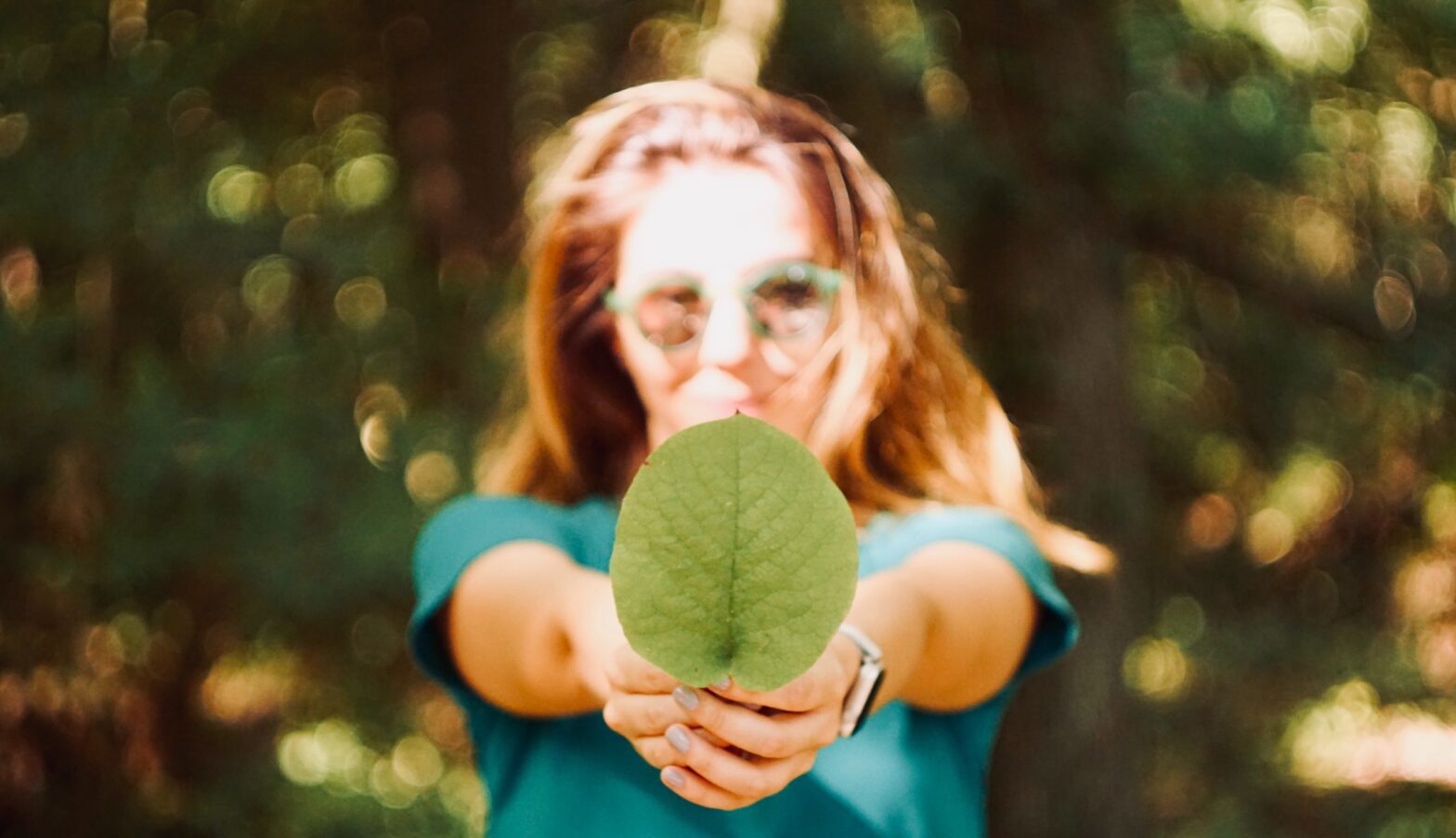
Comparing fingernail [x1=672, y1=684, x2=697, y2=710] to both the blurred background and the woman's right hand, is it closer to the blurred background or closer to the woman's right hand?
the woman's right hand

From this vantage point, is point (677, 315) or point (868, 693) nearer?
point (868, 693)

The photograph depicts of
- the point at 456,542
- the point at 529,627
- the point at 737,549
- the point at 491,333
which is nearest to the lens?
the point at 737,549

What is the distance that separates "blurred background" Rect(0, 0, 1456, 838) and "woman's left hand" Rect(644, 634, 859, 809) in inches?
62.7

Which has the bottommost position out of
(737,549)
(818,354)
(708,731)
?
(818,354)

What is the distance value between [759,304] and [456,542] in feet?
1.00

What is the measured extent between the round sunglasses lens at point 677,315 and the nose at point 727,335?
19 mm

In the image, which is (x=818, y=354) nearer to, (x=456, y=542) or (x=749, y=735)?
(x=456, y=542)

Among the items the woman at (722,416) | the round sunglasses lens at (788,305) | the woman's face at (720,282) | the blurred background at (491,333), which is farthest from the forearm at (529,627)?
the blurred background at (491,333)

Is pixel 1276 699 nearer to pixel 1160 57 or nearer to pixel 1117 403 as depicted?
pixel 1117 403

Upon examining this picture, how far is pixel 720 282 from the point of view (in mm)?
998

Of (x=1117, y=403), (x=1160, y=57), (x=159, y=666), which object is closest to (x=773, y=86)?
(x=1160, y=57)

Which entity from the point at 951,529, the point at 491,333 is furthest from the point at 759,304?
the point at 491,333

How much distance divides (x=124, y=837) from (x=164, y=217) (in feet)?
4.04

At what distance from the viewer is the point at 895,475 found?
127 cm
